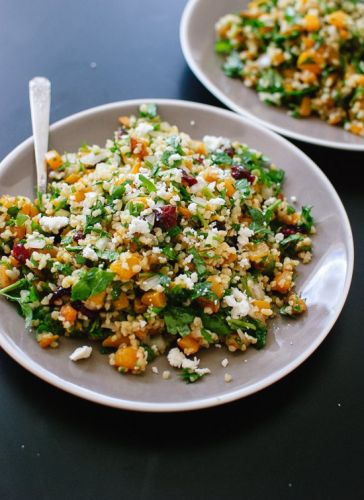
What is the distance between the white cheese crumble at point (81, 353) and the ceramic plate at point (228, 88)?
115cm

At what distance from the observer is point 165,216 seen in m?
1.75

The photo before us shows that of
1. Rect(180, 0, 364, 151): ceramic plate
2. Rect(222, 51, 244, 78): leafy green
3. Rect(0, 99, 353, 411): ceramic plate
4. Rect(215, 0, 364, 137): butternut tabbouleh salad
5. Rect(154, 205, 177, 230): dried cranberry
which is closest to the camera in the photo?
Rect(0, 99, 353, 411): ceramic plate

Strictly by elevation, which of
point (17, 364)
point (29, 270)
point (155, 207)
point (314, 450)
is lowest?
point (314, 450)

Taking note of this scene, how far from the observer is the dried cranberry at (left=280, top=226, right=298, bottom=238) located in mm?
2047

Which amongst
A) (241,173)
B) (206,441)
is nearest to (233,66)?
(241,173)

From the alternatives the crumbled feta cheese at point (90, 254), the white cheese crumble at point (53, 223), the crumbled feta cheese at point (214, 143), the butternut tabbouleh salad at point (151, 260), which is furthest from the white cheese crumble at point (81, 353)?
the crumbled feta cheese at point (214, 143)

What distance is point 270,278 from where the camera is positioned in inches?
77.0

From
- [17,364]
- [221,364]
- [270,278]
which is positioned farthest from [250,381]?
[17,364]

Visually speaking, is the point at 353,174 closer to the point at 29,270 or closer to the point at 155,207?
Answer: the point at 155,207

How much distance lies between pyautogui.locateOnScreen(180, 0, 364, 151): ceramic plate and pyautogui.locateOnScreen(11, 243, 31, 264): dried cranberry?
3.37 ft

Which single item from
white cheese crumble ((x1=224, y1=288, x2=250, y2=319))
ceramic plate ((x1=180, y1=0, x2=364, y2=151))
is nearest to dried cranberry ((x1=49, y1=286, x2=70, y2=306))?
white cheese crumble ((x1=224, y1=288, x2=250, y2=319))

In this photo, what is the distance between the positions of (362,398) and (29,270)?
106cm

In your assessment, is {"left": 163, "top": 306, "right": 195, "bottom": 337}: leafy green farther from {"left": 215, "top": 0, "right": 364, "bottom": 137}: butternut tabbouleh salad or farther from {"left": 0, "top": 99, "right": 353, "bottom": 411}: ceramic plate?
{"left": 215, "top": 0, "right": 364, "bottom": 137}: butternut tabbouleh salad

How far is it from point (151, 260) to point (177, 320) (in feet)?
0.60
